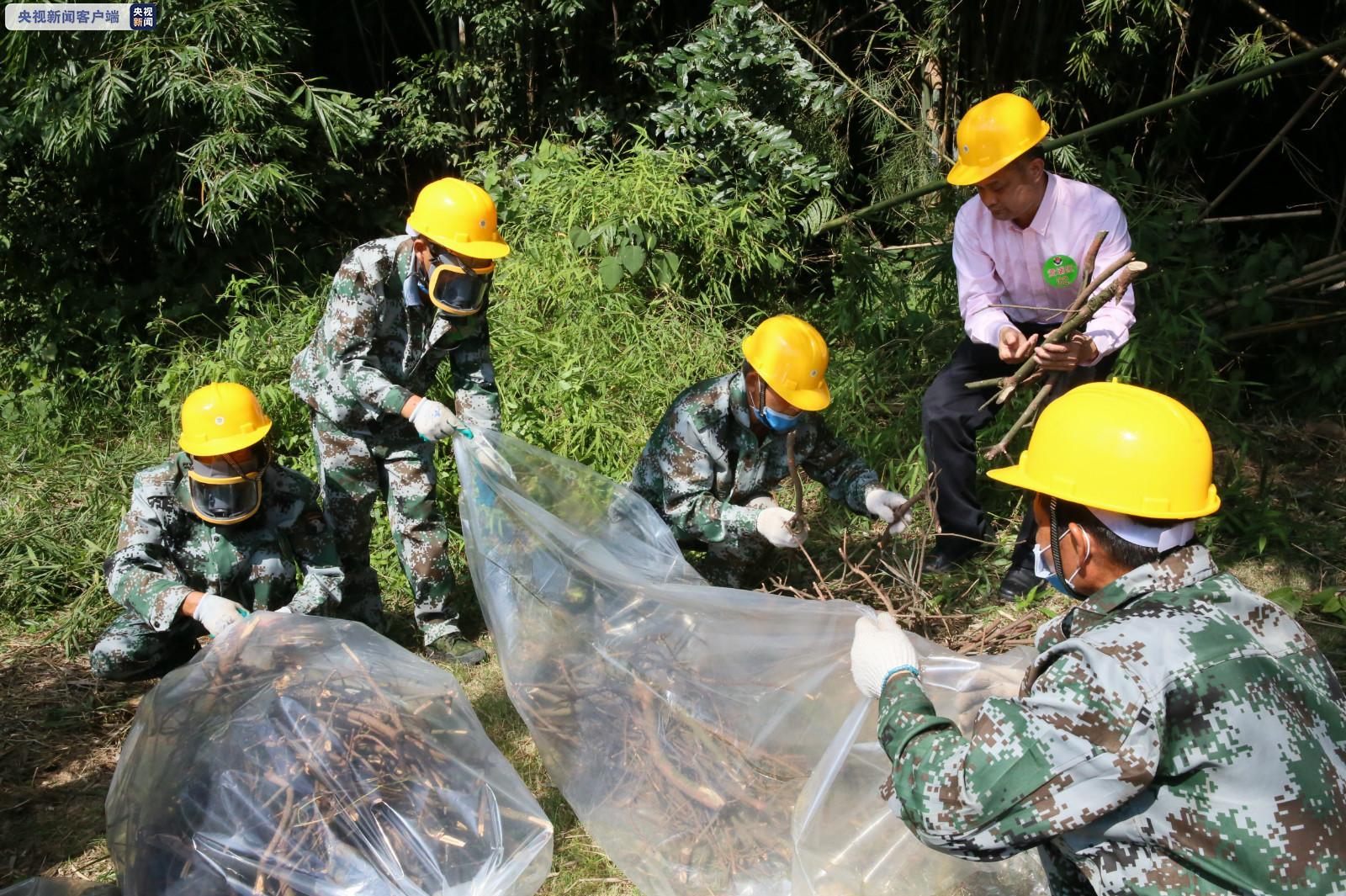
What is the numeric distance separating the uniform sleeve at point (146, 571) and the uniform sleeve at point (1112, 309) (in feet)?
9.24

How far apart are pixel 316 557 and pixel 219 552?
291mm

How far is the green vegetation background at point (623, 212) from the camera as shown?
488 cm

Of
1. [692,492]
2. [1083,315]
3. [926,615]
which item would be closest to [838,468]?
[692,492]

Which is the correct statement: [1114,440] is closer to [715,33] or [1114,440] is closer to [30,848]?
[30,848]

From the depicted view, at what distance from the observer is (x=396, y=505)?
12.4 feet

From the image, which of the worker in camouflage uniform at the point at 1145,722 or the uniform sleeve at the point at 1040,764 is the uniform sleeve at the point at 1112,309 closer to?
the worker in camouflage uniform at the point at 1145,722

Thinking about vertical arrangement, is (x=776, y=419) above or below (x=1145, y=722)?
below

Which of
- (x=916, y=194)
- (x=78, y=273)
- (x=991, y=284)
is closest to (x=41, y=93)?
(x=78, y=273)

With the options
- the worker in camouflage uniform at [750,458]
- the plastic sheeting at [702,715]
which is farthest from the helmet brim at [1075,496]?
the worker in camouflage uniform at [750,458]

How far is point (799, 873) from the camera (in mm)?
2240

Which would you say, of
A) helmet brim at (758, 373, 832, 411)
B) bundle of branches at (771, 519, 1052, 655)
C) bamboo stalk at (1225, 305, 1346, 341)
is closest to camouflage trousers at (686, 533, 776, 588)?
bundle of branches at (771, 519, 1052, 655)

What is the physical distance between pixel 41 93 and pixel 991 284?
4.71 metres

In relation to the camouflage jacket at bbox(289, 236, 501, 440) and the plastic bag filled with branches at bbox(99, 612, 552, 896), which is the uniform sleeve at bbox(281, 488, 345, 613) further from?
the plastic bag filled with branches at bbox(99, 612, 552, 896)

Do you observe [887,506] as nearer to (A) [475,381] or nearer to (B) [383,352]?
(A) [475,381]
